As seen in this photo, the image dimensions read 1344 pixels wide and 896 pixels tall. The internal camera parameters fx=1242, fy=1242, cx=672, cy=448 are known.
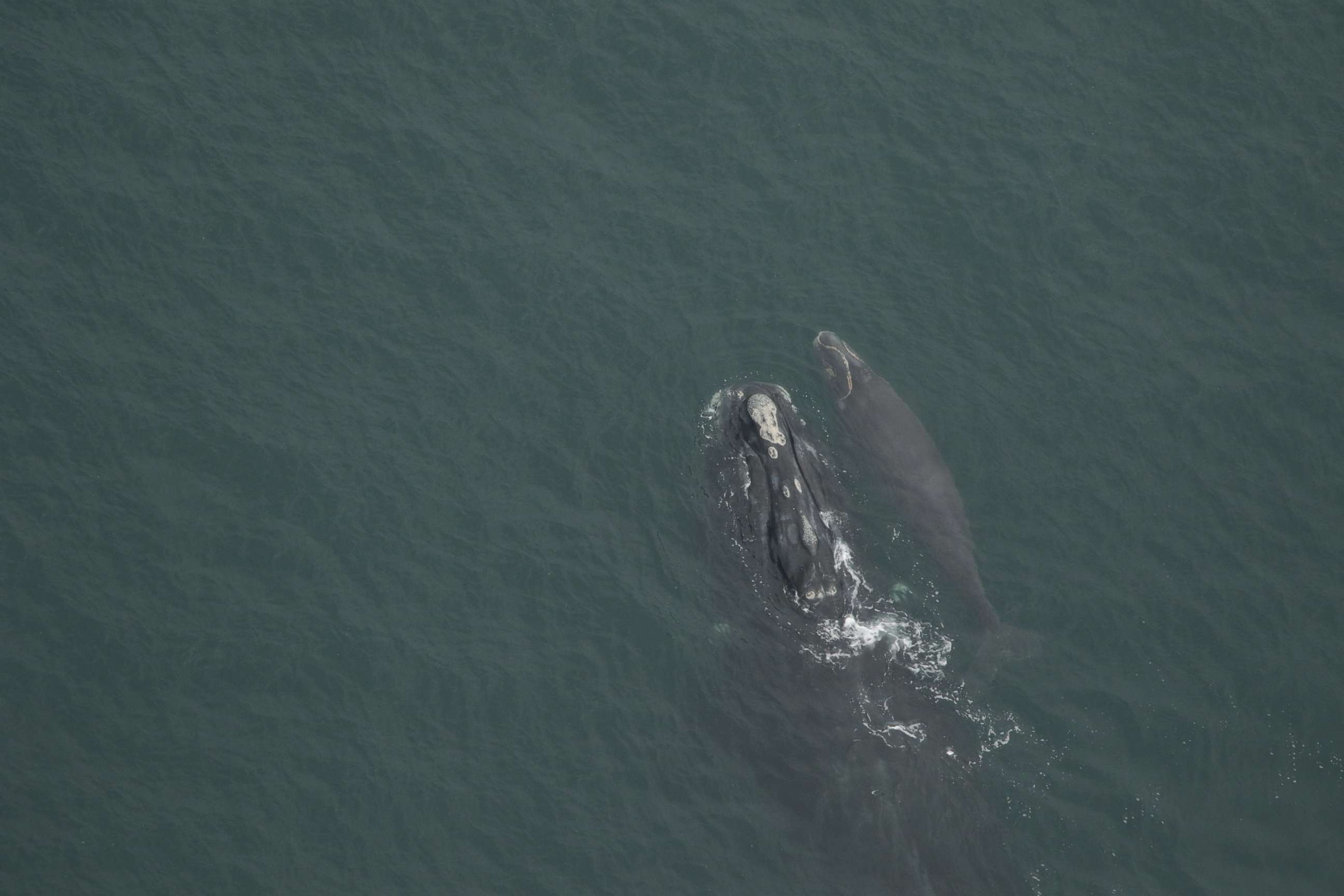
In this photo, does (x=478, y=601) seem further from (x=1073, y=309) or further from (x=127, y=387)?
(x=1073, y=309)

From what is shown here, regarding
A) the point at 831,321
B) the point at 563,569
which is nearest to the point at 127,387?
the point at 563,569

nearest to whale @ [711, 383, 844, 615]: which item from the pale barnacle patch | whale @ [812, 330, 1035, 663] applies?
the pale barnacle patch

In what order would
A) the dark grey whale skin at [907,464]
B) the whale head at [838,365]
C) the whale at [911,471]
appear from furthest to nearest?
the whale head at [838,365]
the dark grey whale skin at [907,464]
the whale at [911,471]

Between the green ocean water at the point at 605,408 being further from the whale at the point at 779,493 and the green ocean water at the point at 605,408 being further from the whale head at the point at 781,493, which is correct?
the whale head at the point at 781,493

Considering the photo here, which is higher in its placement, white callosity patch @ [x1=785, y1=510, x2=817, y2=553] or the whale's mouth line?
the whale's mouth line

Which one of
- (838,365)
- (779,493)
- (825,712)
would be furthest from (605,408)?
(825,712)

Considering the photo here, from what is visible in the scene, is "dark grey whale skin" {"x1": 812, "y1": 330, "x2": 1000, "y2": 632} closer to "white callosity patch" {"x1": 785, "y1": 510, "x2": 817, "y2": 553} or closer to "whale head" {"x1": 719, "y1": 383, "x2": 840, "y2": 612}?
"whale head" {"x1": 719, "y1": 383, "x2": 840, "y2": 612}

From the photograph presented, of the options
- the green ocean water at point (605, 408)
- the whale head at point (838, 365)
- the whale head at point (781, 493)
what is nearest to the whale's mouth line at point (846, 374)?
the whale head at point (838, 365)
